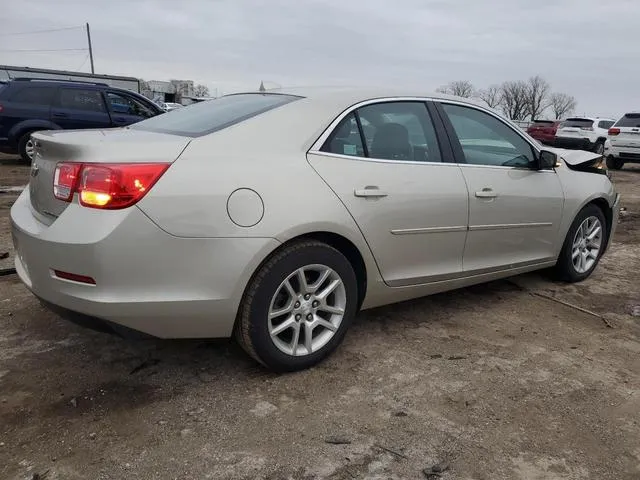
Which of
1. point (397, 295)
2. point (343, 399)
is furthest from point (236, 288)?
point (397, 295)

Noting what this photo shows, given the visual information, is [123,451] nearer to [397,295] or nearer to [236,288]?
[236,288]

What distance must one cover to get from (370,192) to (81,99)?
9.57 meters

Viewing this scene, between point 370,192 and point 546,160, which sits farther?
point 546,160

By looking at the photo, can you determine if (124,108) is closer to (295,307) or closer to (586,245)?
(586,245)

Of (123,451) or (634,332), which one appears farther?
(634,332)

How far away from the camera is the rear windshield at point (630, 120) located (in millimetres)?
15084

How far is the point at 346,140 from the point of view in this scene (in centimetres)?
315

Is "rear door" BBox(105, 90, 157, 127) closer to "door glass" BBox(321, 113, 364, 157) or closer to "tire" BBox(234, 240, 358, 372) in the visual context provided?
"door glass" BBox(321, 113, 364, 157)

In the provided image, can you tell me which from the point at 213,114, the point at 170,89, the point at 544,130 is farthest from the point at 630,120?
the point at 170,89

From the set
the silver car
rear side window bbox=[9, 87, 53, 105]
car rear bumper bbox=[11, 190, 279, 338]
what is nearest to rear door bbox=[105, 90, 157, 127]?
rear side window bbox=[9, 87, 53, 105]

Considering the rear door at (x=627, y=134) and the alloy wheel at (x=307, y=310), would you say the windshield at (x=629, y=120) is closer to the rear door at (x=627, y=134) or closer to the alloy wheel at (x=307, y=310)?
the rear door at (x=627, y=134)

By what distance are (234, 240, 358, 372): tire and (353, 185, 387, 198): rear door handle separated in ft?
1.08

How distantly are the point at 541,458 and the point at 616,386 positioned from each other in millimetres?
917

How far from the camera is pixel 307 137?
2998 mm
